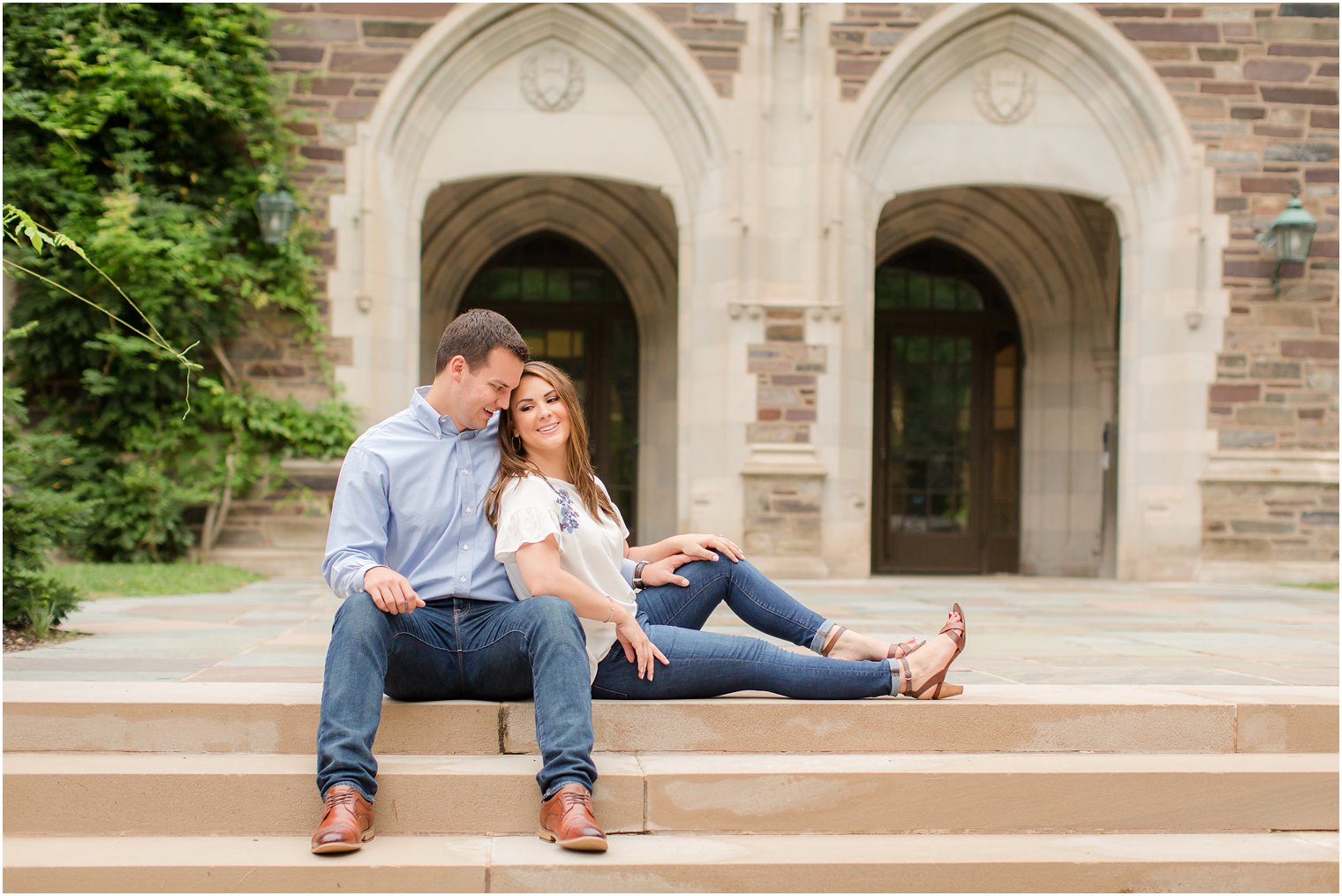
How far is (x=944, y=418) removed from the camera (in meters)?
11.4

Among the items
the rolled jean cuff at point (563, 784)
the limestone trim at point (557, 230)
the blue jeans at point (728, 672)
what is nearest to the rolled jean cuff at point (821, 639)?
the blue jeans at point (728, 672)

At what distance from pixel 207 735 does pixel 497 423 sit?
1.01m

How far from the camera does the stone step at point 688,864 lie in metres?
2.43

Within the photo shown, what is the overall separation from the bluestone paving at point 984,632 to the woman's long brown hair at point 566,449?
0.98 meters

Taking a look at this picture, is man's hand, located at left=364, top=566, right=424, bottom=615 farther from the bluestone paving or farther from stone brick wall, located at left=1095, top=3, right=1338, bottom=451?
stone brick wall, located at left=1095, top=3, right=1338, bottom=451

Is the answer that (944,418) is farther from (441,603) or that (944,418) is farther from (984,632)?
(441,603)

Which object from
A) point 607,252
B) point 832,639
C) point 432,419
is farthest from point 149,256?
point 832,639

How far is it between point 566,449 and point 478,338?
35cm

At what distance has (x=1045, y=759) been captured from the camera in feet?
9.76

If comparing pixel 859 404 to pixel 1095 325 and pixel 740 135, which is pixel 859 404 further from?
pixel 1095 325

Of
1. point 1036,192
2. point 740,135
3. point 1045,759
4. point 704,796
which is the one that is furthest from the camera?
point 1036,192

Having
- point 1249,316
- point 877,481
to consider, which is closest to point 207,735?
point 1249,316

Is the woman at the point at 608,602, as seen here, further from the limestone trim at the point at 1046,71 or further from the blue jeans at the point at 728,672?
the limestone trim at the point at 1046,71

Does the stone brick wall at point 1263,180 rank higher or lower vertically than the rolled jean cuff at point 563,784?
higher
